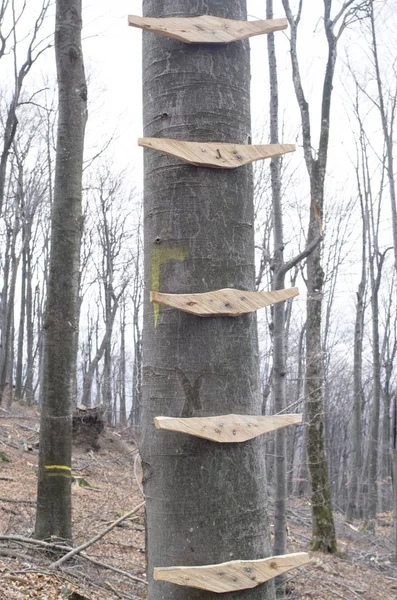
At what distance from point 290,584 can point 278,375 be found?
8.66 ft

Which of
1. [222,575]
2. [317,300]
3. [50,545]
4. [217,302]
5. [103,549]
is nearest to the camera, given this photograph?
[222,575]

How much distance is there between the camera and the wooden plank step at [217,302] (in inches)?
70.0

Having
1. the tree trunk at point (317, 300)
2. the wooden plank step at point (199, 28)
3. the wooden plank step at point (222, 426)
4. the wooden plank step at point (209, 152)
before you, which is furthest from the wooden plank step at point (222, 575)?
the tree trunk at point (317, 300)

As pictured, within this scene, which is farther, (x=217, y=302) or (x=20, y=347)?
(x=20, y=347)

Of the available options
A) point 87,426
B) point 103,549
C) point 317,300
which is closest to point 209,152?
point 103,549

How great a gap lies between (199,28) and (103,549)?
6140 millimetres

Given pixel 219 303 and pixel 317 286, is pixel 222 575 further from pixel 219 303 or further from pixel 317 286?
pixel 317 286

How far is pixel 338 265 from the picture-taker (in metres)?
25.8

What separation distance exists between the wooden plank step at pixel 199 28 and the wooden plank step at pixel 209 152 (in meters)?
0.34

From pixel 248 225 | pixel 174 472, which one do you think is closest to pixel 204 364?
pixel 174 472

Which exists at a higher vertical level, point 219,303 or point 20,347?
point 219,303

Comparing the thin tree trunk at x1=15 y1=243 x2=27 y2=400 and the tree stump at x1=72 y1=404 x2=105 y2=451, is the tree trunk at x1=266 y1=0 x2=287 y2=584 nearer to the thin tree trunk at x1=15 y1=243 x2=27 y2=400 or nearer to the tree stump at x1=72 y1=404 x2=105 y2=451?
the tree stump at x1=72 y1=404 x2=105 y2=451

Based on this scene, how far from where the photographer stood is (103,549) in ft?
22.0

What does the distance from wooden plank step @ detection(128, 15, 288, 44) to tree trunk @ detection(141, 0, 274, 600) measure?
0.12 ft
